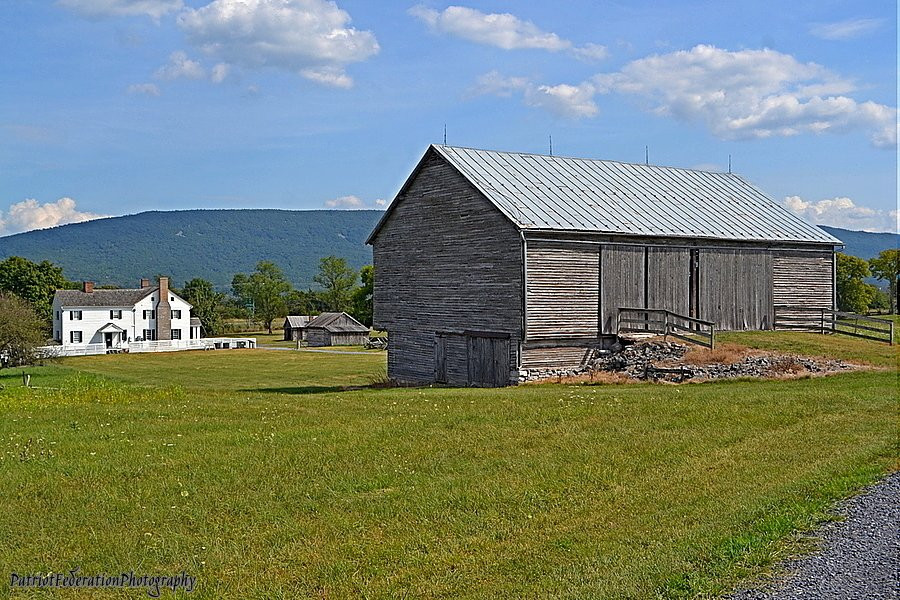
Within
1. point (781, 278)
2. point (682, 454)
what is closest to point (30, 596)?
point (682, 454)

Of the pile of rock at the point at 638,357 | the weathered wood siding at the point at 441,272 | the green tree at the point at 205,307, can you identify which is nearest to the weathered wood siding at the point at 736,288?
the pile of rock at the point at 638,357

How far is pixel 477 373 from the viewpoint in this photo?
3519 cm

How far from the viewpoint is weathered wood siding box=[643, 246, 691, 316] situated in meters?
36.2

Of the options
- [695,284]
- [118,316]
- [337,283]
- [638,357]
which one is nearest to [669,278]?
[695,284]

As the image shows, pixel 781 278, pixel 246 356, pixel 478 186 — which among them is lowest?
pixel 246 356

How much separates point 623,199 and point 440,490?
1059 inches

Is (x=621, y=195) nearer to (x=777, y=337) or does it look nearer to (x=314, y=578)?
(x=777, y=337)

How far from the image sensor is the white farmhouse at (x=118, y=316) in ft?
346

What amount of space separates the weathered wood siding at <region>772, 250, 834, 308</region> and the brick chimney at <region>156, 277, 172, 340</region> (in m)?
84.1

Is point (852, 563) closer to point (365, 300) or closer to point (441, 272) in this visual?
point (441, 272)

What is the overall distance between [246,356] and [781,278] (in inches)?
2337

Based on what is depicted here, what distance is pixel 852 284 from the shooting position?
3885 inches

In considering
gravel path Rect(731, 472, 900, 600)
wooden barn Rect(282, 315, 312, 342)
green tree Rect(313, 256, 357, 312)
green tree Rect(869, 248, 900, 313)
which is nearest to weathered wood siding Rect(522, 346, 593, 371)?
gravel path Rect(731, 472, 900, 600)

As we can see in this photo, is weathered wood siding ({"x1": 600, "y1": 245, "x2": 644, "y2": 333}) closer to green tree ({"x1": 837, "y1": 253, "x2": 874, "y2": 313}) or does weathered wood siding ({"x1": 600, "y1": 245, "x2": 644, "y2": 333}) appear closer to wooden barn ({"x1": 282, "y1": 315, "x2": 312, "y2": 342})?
green tree ({"x1": 837, "y1": 253, "x2": 874, "y2": 313})
